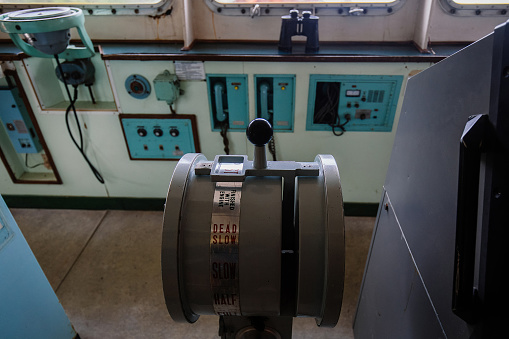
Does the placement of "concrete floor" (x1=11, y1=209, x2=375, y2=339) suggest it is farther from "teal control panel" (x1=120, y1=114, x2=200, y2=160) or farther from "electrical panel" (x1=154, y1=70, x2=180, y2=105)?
"electrical panel" (x1=154, y1=70, x2=180, y2=105)

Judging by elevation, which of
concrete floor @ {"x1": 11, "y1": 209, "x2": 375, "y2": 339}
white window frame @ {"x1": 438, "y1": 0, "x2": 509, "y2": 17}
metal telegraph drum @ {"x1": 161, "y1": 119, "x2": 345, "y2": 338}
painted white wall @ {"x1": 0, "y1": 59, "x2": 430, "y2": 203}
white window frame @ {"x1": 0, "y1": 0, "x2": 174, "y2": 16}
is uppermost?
white window frame @ {"x1": 0, "y1": 0, "x2": 174, "y2": 16}

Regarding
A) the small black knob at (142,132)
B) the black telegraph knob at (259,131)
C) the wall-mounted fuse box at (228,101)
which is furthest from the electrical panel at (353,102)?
the black telegraph knob at (259,131)

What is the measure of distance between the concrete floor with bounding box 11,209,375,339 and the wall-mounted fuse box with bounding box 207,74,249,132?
38.3 inches

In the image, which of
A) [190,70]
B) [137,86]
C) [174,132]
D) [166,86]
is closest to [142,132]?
[174,132]

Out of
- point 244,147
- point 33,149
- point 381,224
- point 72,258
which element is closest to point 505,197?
point 381,224

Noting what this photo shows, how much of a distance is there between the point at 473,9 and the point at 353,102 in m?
0.95

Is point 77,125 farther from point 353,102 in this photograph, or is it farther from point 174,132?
point 353,102

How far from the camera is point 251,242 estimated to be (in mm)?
792

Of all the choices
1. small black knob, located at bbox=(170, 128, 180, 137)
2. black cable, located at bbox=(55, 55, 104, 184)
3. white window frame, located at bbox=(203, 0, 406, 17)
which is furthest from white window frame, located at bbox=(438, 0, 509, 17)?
black cable, located at bbox=(55, 55, 104, 184)

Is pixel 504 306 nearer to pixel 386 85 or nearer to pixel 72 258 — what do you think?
pixel 386 85

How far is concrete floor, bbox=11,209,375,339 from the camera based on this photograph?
190cm

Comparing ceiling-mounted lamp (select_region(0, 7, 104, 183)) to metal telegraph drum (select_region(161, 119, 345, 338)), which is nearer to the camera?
metal telegraph drum (select_region(161, 119, 345, 338))

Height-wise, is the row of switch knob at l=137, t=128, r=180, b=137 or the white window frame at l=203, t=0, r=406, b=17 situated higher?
the white window frame at l=203, t=0, r=406, b=17

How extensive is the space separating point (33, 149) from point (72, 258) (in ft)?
2.77
